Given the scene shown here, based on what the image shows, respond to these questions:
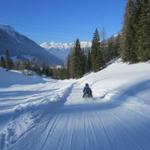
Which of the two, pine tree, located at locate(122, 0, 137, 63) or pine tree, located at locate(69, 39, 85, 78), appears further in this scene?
pine tree, located at locate(69, 39, 85, 78)

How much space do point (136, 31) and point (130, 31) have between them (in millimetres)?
2636

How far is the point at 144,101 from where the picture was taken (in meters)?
19.2

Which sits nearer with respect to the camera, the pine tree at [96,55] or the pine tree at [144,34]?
the pine tree at [144,34]

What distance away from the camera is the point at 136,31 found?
51906mm

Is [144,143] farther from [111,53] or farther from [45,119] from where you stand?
[111,53]

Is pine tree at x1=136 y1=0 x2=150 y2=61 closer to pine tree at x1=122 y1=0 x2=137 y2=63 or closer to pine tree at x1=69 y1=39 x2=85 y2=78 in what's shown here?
pine tree at x1=122 y1=0 x2=137 y2=63

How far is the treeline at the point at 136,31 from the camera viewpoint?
46531 millimetres

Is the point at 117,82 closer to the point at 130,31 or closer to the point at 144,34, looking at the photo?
the point at 144,34

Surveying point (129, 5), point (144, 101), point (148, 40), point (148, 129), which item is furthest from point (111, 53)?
point (148, 129)

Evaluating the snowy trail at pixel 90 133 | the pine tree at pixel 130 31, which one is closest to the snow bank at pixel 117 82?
the pine tree at pixel 130 31

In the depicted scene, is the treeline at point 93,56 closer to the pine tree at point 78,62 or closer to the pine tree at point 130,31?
the pine tree at point 78,62

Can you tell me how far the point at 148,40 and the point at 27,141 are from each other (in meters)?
38.4

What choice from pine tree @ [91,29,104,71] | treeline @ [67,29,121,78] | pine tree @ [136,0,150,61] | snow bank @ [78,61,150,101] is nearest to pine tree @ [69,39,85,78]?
treeline @ [67,29,121,78]

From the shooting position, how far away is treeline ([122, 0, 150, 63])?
46531 millimetres
